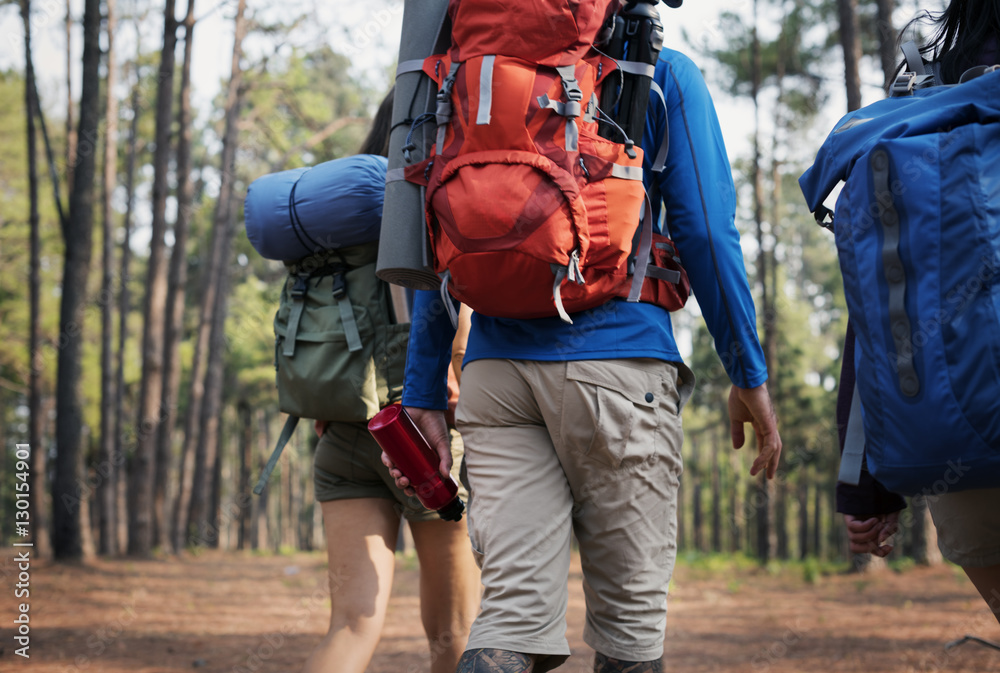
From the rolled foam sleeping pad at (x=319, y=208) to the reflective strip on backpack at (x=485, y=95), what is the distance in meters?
1.01

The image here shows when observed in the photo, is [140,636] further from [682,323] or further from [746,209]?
[682,323]

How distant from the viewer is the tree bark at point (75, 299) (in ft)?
33.2

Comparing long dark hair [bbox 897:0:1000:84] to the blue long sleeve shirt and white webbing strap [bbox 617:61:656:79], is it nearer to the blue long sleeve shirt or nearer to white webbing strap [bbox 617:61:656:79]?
the blue long sleeve shirt

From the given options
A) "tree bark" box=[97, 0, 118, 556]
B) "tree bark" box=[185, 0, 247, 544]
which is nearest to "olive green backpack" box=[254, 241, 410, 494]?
"tree bark" box=[97, 0, 118, 556]

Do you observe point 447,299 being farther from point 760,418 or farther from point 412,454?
point 760,418

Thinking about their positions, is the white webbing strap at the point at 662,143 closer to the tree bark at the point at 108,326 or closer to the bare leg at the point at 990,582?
the bare leg at the point at 990,582

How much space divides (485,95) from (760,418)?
105 centimetres

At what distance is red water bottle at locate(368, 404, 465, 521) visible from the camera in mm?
2254

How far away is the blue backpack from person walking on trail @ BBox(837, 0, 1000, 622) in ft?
0.80

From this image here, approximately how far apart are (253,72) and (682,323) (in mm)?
24246

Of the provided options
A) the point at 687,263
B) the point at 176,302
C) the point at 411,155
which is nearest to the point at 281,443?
the point at 411,155

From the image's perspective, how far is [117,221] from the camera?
86.6 ft

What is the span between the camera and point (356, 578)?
275 cm

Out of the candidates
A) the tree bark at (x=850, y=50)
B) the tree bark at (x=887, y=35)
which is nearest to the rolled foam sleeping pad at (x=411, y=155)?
the tree bark at (x=887, y=35)
